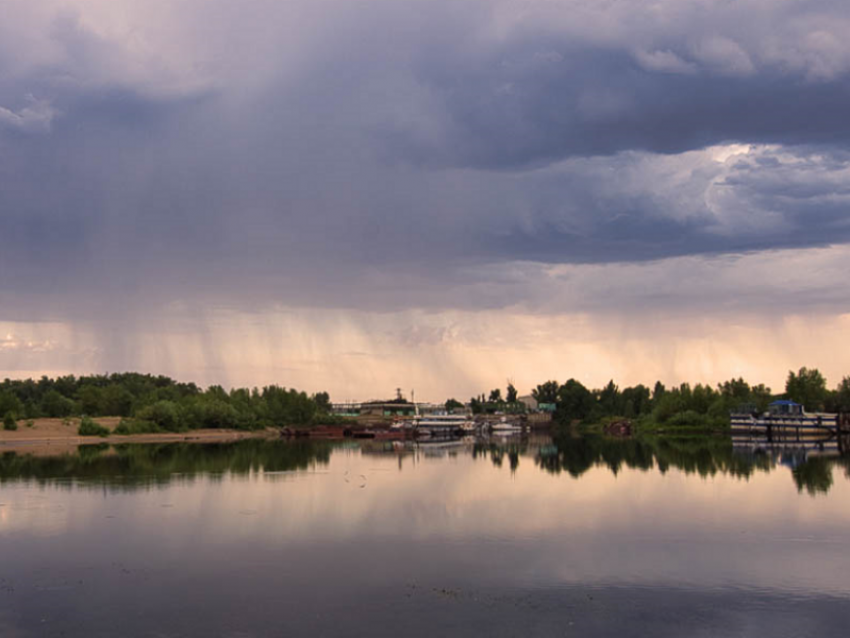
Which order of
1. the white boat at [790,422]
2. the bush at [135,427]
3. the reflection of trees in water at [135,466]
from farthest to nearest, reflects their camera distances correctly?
the bush at [135,427], the white boat at [790,422], the reflection of trees in water at [135,466]

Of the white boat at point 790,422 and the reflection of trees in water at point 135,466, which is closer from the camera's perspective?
the reflection of trees in water at point 135,466

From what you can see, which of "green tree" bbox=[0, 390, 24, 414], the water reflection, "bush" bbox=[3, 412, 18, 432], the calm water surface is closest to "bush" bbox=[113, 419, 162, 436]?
"green tree" bbox=[0, 390, 24, 414]

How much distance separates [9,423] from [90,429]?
52.3ft

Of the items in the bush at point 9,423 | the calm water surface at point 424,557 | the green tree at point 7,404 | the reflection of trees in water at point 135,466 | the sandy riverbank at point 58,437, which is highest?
the green tree at point 7,404

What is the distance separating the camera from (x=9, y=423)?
513ft

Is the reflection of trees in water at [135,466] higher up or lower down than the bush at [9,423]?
lower down

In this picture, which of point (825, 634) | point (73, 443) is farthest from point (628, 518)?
point (73, 443)

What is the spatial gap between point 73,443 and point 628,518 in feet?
429

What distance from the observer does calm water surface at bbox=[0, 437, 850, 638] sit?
28500 mm

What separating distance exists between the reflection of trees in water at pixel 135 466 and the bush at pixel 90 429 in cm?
4134

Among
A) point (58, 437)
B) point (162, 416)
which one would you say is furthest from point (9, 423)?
point (162, 416)

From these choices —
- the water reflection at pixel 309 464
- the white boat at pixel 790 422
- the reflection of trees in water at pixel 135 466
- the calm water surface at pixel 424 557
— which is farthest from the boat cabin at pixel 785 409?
the reflection of trees in water at pixel 135 466

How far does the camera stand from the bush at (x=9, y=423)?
15625 centimetres

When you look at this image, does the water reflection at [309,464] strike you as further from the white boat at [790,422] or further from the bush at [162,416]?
the bush at [162,416]
